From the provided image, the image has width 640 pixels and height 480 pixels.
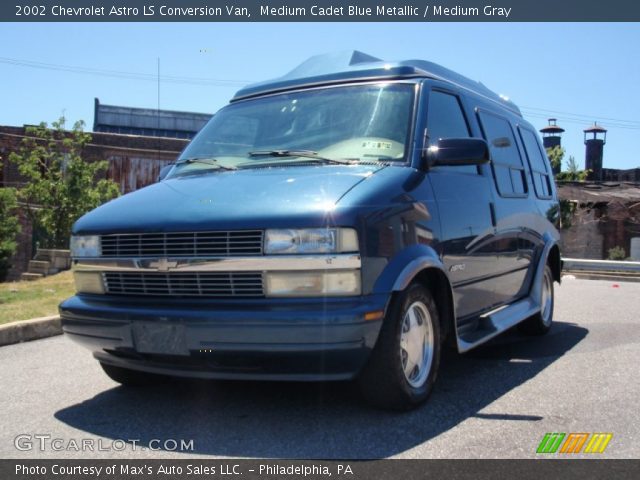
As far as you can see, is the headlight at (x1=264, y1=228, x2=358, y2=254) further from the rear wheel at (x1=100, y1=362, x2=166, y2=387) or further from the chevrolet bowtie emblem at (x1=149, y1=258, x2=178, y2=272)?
the rear wheel at (x1=100, y1=362, x2=166, y2=387)

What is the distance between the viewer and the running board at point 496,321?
14.8 ft

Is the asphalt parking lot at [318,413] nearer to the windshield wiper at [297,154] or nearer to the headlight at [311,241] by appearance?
the headlight at [311,241]

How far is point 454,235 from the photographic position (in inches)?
173

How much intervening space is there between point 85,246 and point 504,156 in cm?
363

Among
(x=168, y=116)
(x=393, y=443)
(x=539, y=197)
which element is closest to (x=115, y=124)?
(x=168, y=116)

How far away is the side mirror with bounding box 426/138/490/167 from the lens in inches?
163

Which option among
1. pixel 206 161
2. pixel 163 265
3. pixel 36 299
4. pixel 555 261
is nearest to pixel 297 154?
pixel 206 161

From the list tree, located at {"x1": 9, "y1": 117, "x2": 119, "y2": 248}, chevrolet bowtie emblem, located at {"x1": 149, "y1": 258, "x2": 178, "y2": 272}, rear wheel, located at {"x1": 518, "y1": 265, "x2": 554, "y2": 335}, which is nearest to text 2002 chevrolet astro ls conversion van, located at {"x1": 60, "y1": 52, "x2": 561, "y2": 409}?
chevrolet bowtie emblem, located at {"x1": 149, "y1": 258, "x2": 178, "y2": 272}

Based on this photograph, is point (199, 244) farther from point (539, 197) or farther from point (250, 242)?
point (539, 197)

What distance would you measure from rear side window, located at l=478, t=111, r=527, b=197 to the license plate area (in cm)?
306

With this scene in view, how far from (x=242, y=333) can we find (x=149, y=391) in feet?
4.52

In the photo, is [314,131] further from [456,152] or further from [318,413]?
[318,413]

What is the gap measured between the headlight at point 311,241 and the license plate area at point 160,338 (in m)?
0.65

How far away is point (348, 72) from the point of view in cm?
475
